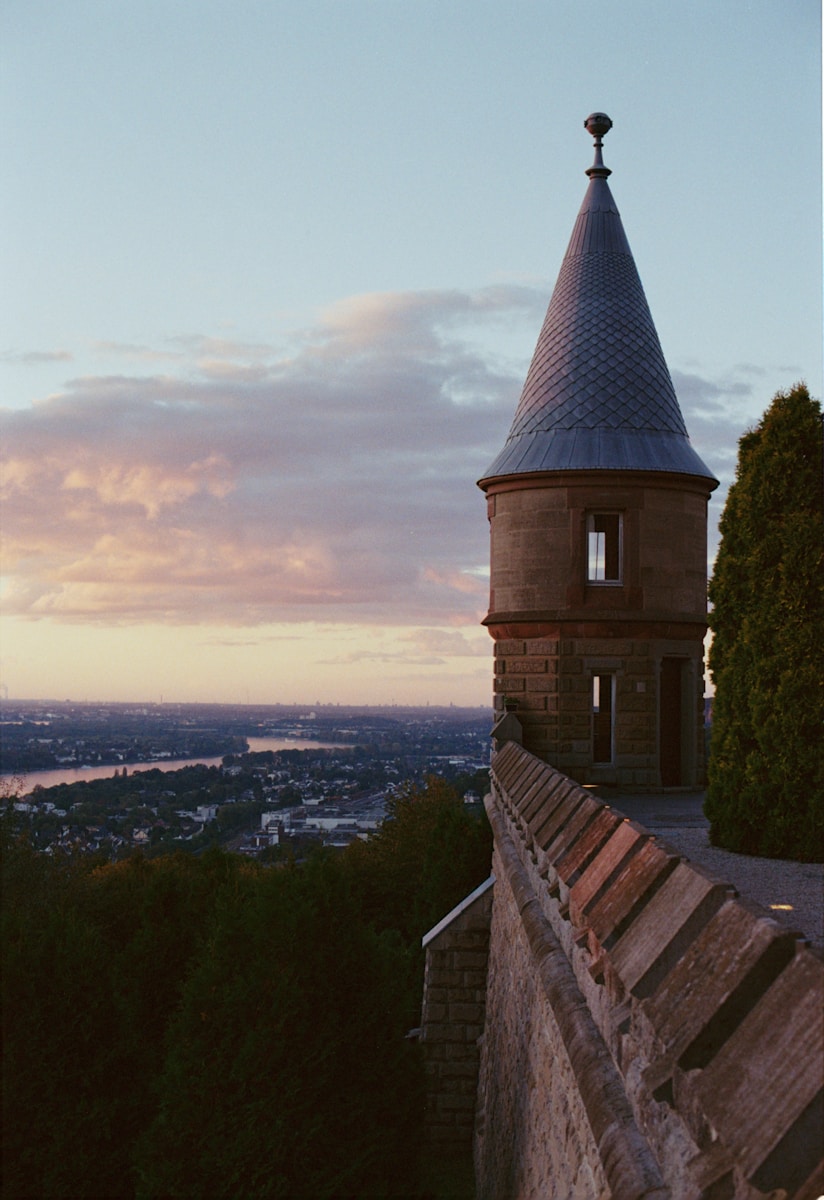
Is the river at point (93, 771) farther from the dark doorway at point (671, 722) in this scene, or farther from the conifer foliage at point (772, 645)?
the conifer foliage at point (772, 645)

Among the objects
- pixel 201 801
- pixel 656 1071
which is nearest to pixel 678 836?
pixel 656 1071

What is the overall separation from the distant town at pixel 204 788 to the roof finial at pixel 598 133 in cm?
1331

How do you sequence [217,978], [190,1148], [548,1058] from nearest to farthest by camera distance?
[548,1058] < [190,1148] < [217,978]

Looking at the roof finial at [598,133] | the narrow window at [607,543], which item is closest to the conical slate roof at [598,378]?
the roof finial at [598,133]

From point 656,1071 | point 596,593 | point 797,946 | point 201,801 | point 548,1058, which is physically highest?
point 596,593

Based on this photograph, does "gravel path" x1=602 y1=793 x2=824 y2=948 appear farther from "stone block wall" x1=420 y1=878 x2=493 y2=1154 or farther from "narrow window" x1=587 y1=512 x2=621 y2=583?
"narrow window" x1=587 y1=512 x2=621 y2=583

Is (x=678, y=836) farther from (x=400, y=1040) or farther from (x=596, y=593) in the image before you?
(x=596, y=593)

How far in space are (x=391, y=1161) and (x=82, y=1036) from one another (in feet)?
15.3

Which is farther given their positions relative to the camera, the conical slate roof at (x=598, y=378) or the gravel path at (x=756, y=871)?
the conical slate roof at (x=598, y=378)

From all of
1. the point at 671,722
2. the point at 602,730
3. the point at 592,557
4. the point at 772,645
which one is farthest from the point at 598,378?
the point at 772,645

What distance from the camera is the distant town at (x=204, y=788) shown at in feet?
148

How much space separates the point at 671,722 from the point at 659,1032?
17.2 metres

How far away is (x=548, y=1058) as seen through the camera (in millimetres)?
6910

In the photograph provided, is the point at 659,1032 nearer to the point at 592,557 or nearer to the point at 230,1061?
the point at 230,1061
